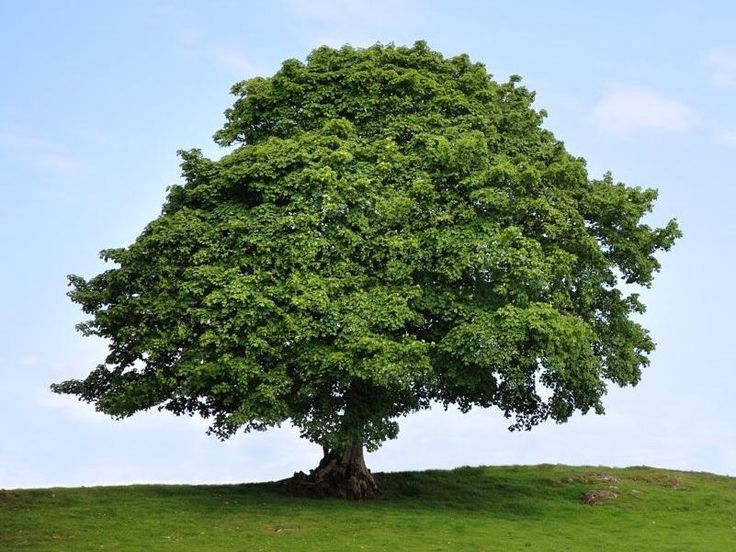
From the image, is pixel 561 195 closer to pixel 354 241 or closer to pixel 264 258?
pixel 354 241

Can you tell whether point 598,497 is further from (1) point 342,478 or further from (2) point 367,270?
(2) point 367,270

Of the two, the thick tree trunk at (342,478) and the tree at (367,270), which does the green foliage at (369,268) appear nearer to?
the tree at (367,270)

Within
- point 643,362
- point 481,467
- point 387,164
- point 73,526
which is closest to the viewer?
point 73,526

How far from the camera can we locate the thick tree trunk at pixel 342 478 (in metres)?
36.6

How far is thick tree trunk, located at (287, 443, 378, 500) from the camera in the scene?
36625 mm

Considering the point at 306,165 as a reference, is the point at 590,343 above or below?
below

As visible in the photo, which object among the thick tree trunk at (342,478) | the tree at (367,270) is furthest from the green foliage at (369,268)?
the thick tree trunk at (342,478)

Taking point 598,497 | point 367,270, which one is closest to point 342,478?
point 367,270

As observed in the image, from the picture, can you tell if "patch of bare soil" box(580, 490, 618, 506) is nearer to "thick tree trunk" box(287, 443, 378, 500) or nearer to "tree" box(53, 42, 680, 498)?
"tree" box(53, 42, 680, 498)

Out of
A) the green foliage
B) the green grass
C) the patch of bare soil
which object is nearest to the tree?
the green foliage

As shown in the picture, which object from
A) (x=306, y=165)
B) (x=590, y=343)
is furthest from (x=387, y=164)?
(x=590, y=343)

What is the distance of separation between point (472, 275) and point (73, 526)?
15.5 meters

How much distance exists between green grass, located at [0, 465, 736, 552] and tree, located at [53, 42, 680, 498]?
108 inches

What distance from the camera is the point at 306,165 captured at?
3388 centimetres
